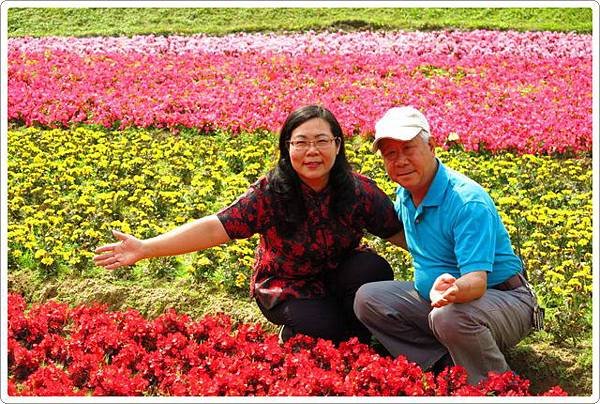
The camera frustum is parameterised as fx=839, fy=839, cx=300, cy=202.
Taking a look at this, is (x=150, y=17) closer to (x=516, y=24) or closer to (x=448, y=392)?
(x=516, y=24)

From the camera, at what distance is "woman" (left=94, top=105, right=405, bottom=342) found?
402cm

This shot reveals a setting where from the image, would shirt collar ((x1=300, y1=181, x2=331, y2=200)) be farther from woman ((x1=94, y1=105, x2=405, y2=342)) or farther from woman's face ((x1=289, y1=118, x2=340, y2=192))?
woman's face ((x1=289, y1=118, x2=340, y2=192))

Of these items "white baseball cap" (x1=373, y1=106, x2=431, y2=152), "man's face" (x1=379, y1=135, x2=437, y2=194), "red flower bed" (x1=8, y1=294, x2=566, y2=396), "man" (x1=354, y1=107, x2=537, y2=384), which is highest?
"white baseball cap" (x1=373, y1=106, x2=431, y2=152)

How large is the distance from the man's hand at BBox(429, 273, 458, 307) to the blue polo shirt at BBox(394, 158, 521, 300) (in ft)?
0.27

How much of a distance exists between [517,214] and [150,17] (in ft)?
35.3

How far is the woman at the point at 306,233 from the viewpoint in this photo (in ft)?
13.2

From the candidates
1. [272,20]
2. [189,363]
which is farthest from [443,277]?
[272,20]

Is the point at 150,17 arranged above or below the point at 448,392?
above

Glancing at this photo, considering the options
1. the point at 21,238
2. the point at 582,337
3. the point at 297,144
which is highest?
the point at 297,144

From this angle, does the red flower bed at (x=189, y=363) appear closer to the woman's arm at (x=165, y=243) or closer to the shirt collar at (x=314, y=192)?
the woman's arm at (x=165, y=243)

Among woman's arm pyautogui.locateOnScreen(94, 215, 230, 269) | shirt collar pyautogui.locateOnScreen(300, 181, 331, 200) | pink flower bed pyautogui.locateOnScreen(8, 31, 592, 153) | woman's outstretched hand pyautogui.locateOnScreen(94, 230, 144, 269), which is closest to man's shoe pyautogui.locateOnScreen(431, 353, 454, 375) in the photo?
shirt collar pyautogui.locateOnScreen(300, 181, 331, 200)

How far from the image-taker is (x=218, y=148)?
25.2ft

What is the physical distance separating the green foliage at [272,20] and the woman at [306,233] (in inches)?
396

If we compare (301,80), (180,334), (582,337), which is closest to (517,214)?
(582,337)
